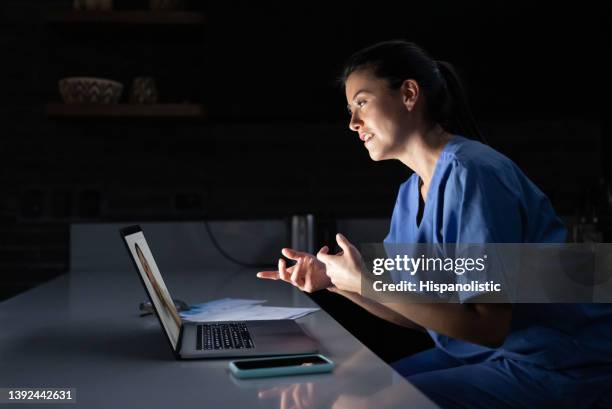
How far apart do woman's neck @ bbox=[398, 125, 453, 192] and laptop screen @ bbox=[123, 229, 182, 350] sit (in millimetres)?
576

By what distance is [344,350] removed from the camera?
1.07m

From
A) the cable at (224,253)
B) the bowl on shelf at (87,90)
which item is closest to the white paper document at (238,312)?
the cable at (224,253)

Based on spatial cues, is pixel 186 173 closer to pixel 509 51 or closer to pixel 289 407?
pixel 509 51

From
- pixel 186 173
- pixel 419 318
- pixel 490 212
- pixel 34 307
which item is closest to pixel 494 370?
pixel 419 318

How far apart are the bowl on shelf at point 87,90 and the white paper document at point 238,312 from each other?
106cm

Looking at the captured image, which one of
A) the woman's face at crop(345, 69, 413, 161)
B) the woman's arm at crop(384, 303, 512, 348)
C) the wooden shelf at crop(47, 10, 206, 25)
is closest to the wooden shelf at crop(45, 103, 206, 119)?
the wooden shelf at crop(47, 10, 206, 25)

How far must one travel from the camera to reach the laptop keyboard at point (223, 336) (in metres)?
1.09

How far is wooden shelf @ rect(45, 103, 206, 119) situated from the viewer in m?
2.32

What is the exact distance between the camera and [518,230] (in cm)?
113

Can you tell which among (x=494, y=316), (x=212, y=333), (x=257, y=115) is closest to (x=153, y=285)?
(x=212, y=333)

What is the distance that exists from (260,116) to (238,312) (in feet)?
3.42

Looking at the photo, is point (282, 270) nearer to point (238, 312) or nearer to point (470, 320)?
point (238, 312)

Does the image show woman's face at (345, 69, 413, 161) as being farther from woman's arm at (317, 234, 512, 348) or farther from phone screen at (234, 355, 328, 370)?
phone screen at (234, 355, 328, 370)

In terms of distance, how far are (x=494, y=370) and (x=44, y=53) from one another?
206 centimetres
